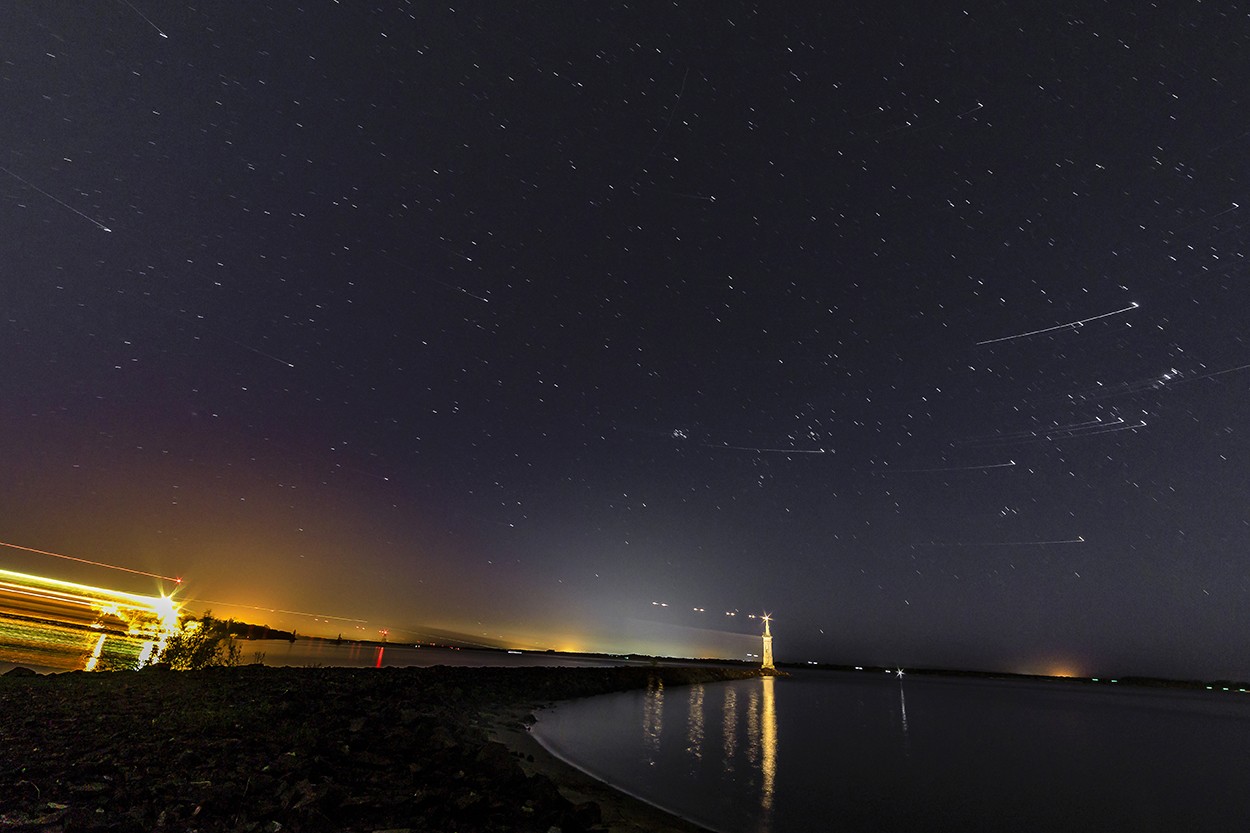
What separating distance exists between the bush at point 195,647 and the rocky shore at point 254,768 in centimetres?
589

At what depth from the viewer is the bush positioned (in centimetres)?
2881

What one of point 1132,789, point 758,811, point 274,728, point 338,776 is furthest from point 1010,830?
point 274,728

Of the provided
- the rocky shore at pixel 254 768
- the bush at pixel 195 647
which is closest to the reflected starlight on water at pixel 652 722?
the rocky shore at pixel 254 768

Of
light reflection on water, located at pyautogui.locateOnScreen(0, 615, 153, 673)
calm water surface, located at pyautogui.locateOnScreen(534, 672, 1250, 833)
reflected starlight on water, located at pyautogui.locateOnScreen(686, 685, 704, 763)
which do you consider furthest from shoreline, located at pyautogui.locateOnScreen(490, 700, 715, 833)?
light reflection on water, located at pyautogui.locateOnScreen(0, 615, 153, 673)

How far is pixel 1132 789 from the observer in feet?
92.2

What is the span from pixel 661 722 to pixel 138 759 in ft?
114

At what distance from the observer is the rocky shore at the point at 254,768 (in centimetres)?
895

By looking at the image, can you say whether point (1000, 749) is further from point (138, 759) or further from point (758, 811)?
point (138, 759)

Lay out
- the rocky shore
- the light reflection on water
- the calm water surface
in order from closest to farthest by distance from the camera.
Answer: the rocky shore, the calm water surface, the light reflection on water

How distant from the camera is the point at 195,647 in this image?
3005cm

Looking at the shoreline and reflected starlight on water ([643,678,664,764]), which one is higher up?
reflected starlight on water ([643,678,664,764])

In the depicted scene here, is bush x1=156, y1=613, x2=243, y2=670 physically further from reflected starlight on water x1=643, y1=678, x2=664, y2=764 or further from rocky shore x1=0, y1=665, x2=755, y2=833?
reflected starlight on water x1=643, y1=678, x2=664, y2=764

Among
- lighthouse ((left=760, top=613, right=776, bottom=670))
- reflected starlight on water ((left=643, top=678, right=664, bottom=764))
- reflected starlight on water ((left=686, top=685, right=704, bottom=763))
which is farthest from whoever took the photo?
lighthouse ((left=760, top=613, right=776, bottom=670))

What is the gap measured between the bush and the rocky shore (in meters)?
5.89
